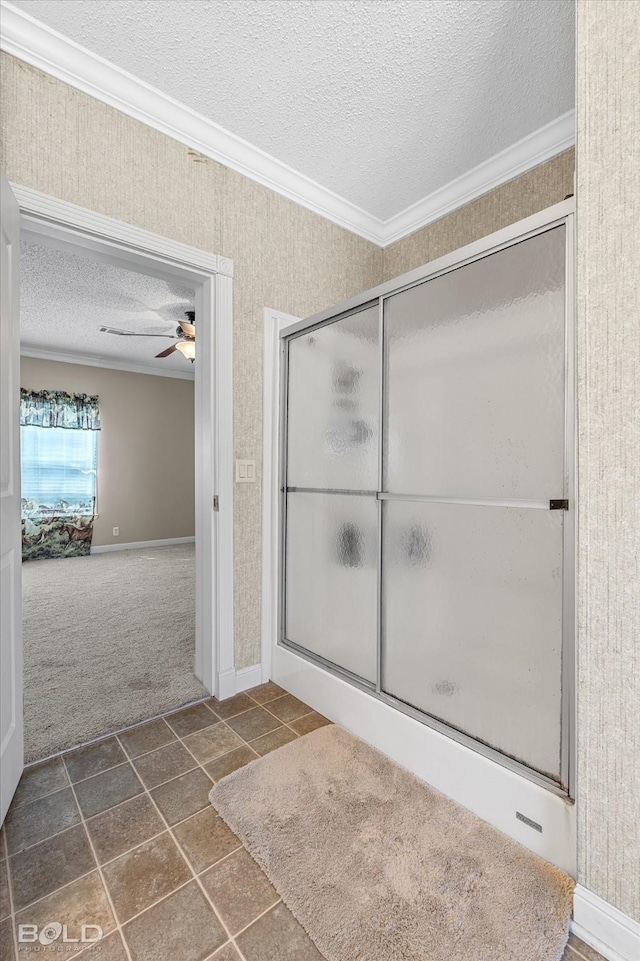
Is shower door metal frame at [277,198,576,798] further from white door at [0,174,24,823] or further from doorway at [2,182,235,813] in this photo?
white door at [0,174,24,823]

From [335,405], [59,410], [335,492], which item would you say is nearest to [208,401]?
[335,405]

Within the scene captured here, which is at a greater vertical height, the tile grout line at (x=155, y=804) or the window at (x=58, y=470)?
the window at (x=58, y=470)

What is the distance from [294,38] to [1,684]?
2.44m

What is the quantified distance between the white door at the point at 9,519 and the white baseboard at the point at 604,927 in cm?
163

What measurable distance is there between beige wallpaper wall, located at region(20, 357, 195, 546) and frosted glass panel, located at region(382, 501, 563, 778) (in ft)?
17.6

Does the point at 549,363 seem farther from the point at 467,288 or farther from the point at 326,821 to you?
the point at 326,821

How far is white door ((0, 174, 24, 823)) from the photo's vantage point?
56.1 inches

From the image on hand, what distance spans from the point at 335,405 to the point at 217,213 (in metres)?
1.08

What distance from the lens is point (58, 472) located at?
225 inches

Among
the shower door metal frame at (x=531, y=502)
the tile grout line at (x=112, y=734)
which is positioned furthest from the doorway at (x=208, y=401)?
the shower door metal frame at (x=531, y=502)

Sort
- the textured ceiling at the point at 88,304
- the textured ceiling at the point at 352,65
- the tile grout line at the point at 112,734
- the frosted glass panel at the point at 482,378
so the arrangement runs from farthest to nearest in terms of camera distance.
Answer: the textured ceiling at the point at 88,304 < the tile grout line at the point at 112,734 < the textured ceiling at the point at 352,65 < the frosted glass panel at the point at 482,378

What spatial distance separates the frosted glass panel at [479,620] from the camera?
1.26 metres

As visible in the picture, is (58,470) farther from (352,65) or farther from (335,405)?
(352,65)

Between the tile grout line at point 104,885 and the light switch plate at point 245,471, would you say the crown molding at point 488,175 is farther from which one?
the tile grout line at point 104,885
